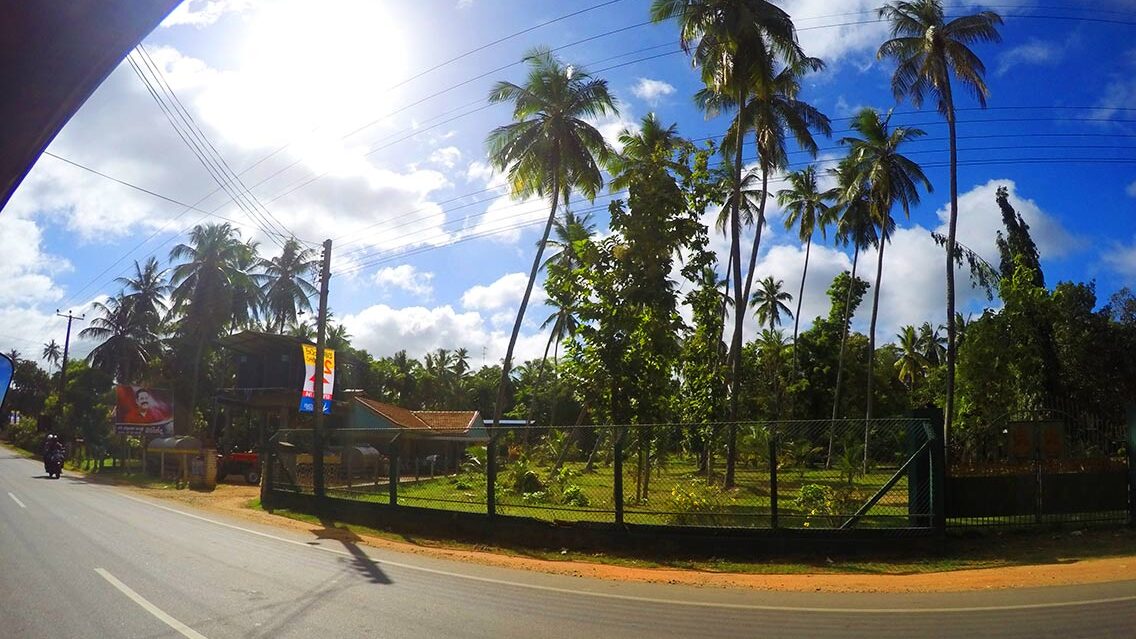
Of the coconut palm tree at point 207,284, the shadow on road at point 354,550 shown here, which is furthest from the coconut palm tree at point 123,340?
the shadow on road at point 354,550

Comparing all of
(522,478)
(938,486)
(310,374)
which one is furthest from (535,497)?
(310,374)

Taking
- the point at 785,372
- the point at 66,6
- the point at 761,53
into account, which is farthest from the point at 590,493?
the point at 785,372

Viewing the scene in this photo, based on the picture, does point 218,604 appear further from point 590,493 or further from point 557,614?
point 590,493

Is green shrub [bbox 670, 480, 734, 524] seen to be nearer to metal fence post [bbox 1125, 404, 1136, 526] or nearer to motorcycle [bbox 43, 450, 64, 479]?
metal fence post [bbox 1125, 404, 1136, 526]

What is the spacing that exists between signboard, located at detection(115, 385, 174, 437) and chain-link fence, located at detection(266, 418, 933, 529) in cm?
2749

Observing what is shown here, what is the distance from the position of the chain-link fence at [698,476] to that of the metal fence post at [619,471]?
16mm

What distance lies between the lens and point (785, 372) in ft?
172

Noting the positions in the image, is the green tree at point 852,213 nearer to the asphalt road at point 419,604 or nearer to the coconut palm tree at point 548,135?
the coconut palm tree at point 548,135

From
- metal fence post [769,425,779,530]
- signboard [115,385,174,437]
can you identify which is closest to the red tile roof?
signboard [115,385,174,437]

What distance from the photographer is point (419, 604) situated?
8.05 metres

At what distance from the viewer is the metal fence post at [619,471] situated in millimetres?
12336

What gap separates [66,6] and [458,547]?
39.5 ft

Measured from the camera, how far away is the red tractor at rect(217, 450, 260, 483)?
31.6m

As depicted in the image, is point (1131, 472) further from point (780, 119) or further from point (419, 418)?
point (419, 418)
